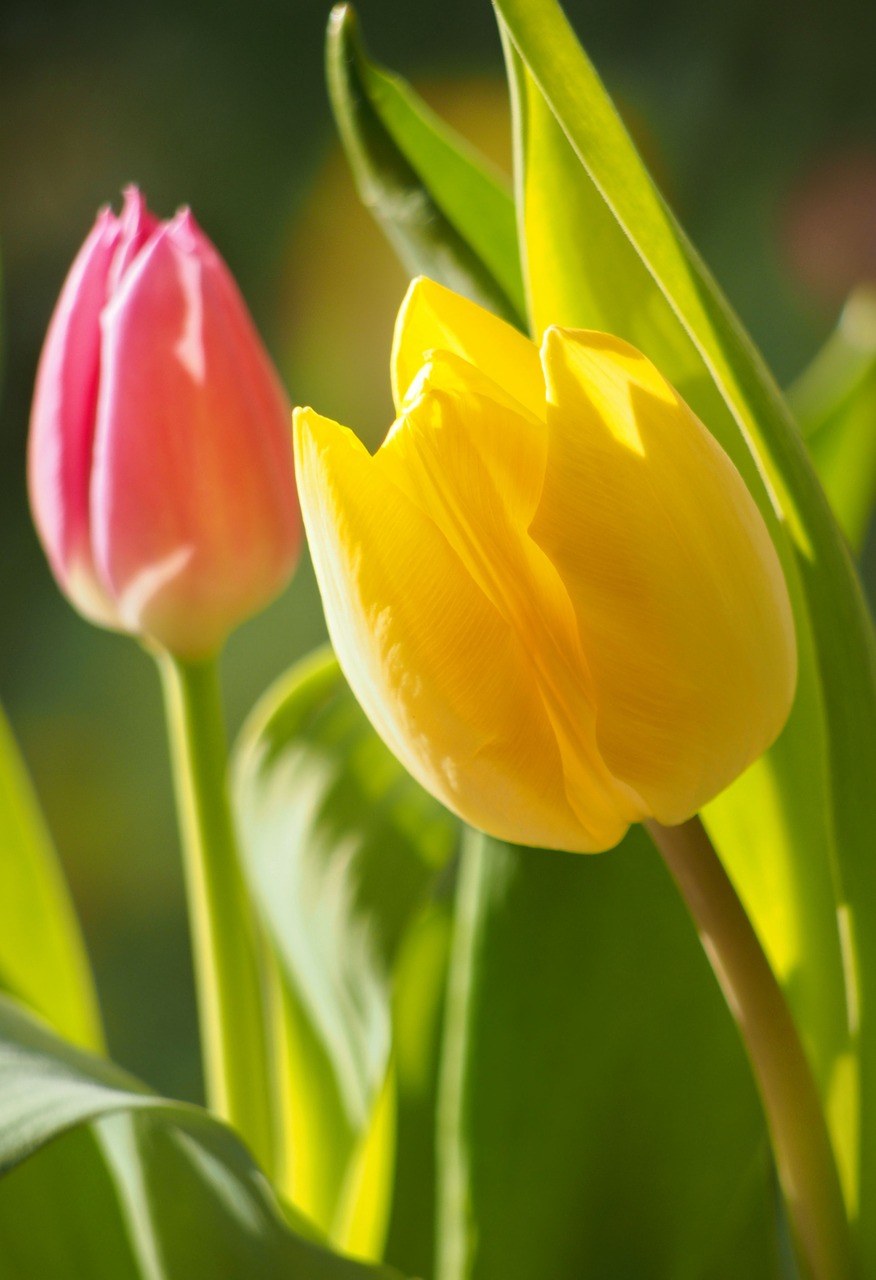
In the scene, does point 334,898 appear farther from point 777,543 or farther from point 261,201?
point 261,201

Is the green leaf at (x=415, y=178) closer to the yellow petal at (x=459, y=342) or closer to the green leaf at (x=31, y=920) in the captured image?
the yellow petal at (x=459, y=342)

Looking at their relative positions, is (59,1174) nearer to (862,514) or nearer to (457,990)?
(457,990)

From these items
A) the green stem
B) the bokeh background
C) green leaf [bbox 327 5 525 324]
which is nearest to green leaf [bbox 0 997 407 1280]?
the green stem

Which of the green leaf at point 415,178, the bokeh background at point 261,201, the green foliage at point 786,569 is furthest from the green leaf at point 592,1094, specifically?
the bokeh background at point 261,201

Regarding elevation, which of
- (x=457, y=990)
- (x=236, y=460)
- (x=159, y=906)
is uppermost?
(x=236, y=460)

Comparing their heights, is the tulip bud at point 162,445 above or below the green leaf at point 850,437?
above

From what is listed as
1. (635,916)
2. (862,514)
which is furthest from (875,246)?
(635,916)
